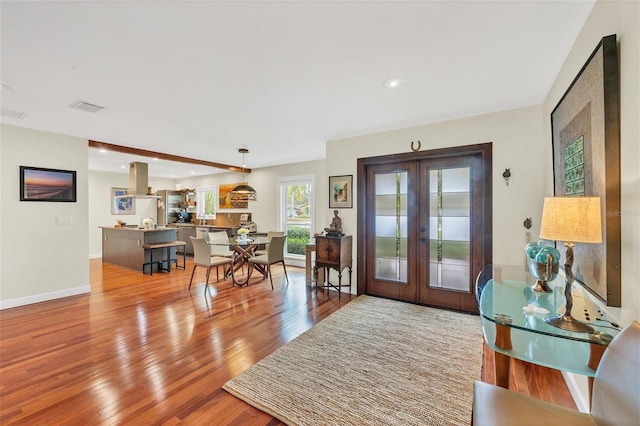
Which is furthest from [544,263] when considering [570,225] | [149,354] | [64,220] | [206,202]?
[206,202]

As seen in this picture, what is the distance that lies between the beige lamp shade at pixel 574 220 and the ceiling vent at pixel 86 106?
13.6 feet

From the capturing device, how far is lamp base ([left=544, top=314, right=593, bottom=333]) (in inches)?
47.8

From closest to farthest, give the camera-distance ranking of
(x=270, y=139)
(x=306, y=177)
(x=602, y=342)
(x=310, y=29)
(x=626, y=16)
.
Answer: (x=602, y=342) < (x=626, y=16) < (x=310, y=29) < (x=270, y=139) < (x=306, y=177)

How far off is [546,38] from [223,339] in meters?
3.70

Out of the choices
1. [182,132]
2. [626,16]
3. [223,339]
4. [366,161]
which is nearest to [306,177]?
[366,161]

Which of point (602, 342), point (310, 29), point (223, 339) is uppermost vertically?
point (310, 29)

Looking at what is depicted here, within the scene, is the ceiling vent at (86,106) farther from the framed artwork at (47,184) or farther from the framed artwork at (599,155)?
the framed artwork at (599,155)

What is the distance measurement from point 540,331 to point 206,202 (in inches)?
340

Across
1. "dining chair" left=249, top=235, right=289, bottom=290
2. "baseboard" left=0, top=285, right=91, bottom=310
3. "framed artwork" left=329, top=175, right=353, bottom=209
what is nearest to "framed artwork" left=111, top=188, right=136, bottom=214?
"baseboard" left=0, top=285, right=91, bottom=310

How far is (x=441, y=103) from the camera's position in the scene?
295 cm

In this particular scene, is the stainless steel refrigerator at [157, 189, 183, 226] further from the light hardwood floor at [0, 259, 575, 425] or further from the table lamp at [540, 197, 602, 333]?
Answer: the table lamp at [540, 197, 602, 333]

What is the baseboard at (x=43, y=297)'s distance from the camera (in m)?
3.63

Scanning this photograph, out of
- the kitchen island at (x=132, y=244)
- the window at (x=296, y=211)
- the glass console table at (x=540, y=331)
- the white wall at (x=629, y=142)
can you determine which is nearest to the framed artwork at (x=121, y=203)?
the kitchen island at (x=132, y=244)

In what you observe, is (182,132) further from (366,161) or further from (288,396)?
(288,396)
